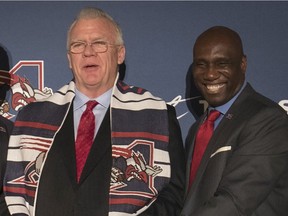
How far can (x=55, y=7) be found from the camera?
2484 millimetres

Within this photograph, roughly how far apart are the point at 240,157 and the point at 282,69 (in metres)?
0.90

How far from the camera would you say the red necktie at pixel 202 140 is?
6.36ft

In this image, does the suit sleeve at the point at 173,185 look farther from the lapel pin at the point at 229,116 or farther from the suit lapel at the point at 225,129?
the lapel pin at the point at 229,116

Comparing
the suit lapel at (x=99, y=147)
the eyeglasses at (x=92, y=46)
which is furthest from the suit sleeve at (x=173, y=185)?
the eyeglasses at (x=92, y=46)

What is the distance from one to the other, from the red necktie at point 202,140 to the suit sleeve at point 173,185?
51 mm

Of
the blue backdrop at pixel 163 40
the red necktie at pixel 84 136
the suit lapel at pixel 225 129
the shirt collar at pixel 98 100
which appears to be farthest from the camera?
the blue backdrop at pixel 163 40

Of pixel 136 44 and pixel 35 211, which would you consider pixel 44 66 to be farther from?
pixel 35 211

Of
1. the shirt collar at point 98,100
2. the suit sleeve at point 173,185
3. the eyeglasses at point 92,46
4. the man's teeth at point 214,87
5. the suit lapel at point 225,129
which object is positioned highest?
the eyeglasses at point 92,46

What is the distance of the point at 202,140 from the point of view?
6.44 feet

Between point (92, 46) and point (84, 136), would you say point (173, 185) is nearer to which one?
→ point (84, 136)

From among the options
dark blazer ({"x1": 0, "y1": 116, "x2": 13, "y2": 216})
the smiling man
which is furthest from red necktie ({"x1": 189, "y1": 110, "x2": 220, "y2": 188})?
dark blazer ({"x1": 0, "y1": 116, "x2": 13, "y2": 216})

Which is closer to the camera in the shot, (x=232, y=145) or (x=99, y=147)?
(x=232, y=145)

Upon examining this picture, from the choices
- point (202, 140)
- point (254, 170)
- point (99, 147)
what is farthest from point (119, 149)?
point (254, 170)

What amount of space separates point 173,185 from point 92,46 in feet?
1.96
